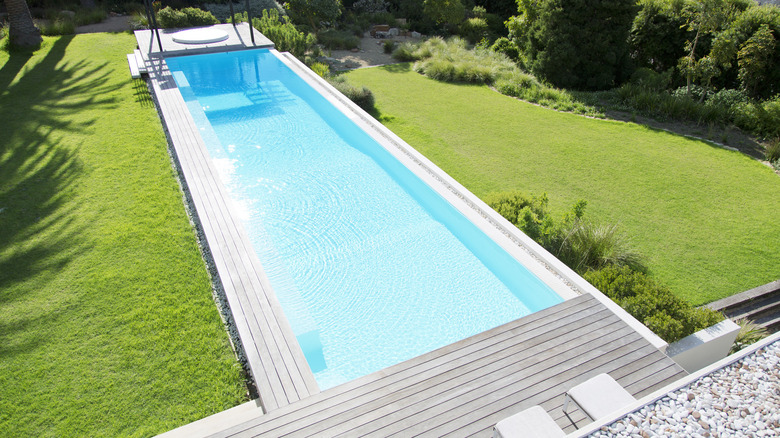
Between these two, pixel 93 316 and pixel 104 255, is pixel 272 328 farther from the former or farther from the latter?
pixel 104 255

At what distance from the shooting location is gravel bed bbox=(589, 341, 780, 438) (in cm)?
272

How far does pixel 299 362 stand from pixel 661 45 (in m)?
10.7

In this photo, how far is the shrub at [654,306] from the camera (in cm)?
395

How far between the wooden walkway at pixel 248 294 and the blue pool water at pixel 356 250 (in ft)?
1.27

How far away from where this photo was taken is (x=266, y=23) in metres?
12.5

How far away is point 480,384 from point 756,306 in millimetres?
3548

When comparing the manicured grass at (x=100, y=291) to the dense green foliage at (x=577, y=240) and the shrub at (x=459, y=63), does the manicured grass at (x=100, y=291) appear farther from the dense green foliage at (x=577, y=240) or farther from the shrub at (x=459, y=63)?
the shrub at (x=459, y=63)

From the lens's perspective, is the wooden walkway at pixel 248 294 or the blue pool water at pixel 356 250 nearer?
the wooden walkway at pixel 248 294

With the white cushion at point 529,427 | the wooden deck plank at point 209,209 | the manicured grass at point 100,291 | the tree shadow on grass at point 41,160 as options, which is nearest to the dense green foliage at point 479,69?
the wooden deck plank at point 209,209

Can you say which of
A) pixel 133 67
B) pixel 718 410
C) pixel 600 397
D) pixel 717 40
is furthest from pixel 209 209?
pixel 717 40

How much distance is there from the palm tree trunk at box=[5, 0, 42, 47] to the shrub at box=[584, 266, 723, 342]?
44.1 feet

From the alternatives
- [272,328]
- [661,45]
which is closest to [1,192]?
[272,328]

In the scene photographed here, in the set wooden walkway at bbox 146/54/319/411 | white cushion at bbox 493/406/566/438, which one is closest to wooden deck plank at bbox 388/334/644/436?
white cushion at bbox 493/406/566/438

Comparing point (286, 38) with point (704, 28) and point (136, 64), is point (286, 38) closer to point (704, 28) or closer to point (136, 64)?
point (136, 64)
